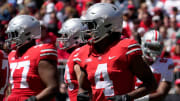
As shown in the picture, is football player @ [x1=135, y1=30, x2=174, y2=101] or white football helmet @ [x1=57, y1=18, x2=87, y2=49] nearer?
football player @ [x1=135, y1=30, x2=174, y2=101]

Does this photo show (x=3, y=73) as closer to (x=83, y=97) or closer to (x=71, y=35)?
(x=83, y=97)

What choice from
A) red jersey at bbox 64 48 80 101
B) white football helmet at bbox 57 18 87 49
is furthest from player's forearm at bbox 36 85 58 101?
white football helmet at bbox 57 18 87 49

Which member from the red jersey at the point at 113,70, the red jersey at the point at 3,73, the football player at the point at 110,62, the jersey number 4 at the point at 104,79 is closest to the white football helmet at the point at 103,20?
the football player at the point at 110,62

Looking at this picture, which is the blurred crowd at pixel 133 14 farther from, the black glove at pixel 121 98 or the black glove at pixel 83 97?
the black glove at pixel 121 98

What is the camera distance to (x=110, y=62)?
13.7 ft

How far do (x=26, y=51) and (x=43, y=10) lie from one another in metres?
6.42

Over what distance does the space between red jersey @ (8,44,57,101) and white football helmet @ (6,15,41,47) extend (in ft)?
0.69

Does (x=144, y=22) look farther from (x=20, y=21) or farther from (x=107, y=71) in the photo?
(x=107, y=71)

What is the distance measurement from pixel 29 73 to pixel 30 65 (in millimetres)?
88

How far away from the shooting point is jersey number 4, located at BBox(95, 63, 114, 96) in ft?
13.8

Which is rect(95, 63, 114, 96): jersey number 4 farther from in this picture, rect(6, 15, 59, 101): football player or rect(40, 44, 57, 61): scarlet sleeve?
rect(40, 44, 57, 61): scarlet sleeve

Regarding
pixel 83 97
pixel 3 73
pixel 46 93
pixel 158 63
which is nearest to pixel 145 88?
pixel 83 97

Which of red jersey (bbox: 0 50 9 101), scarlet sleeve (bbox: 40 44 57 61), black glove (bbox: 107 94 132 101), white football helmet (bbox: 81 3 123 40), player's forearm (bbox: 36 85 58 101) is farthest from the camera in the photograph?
red jersey (bbox: 0 50 9 101)

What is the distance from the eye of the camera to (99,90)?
4.27 m
